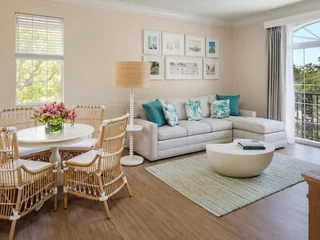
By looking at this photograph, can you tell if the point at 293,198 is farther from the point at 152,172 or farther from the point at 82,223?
the point at 82,223

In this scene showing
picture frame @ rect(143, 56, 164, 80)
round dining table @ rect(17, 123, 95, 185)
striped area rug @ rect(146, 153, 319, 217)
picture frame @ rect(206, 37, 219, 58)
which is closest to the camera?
round dining table @ rect(17, 123, 95, 185)

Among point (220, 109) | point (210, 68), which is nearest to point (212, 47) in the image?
point (210, 68)

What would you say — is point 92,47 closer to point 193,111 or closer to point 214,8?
point 193,111

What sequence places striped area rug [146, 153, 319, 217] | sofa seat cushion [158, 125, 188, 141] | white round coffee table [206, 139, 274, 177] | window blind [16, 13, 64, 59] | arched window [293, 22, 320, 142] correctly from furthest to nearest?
arched window [293, 22, 320, 142] < sofa seat cushion [158, 125, 188, 141] < window blind [16, 13, 64, 59] < white round coffee table [206, 139, 274, 177] < striped area rug [146, 153, 319, 217]

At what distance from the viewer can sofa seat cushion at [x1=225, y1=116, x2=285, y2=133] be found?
4270mm

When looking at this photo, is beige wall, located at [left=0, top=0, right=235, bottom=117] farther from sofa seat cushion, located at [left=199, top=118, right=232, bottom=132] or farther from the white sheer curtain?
the white sheer curtain

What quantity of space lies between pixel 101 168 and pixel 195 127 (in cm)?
223

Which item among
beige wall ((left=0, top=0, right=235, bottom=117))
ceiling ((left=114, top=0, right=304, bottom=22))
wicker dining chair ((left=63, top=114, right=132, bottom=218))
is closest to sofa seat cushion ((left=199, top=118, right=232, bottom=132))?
beige wall ((left=0, top=0, right=235, bottom=117))

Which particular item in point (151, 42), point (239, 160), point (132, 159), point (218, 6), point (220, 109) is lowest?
point (132, 159)

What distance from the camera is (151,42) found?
482 centimetres

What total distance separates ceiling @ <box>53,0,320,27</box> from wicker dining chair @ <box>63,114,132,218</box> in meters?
2.81

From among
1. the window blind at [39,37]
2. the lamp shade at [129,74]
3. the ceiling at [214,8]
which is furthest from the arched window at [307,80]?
the window blind at [39,37]

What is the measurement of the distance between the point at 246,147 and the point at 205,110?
2.06 meters

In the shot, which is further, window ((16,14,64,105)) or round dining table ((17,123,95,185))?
window ((16,14,64,105))
